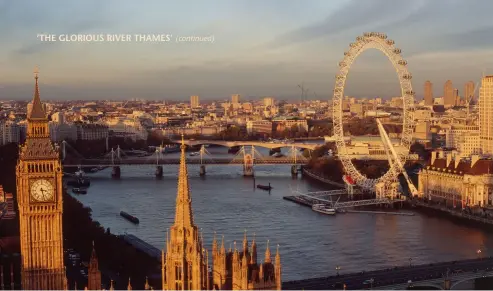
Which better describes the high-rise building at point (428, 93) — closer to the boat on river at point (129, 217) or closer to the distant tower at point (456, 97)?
the distant tower at point (456, 97)

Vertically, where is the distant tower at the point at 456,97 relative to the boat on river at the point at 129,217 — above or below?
above

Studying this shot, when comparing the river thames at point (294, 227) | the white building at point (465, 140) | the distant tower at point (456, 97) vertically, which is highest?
the distant tower at point (456, 97)

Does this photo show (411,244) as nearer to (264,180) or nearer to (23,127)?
(264,180)

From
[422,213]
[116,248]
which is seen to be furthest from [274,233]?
[422,213]

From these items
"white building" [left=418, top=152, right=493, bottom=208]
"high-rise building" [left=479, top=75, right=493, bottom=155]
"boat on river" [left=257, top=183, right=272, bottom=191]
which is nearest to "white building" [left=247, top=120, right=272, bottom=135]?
"high-rise building" [left=479, top=75, right=493, bottom=155]

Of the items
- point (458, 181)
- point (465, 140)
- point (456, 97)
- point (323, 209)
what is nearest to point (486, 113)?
point (465, 140)

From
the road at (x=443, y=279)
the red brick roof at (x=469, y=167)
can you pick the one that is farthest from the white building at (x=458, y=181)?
the road at (x=443, y=279)

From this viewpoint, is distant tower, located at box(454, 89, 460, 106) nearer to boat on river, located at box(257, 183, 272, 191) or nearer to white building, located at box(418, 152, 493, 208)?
white building, located at box(418, 152, 493, 208)

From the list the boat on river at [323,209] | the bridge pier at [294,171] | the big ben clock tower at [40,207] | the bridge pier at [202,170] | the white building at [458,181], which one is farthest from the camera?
the bridge pier at [294,171]
